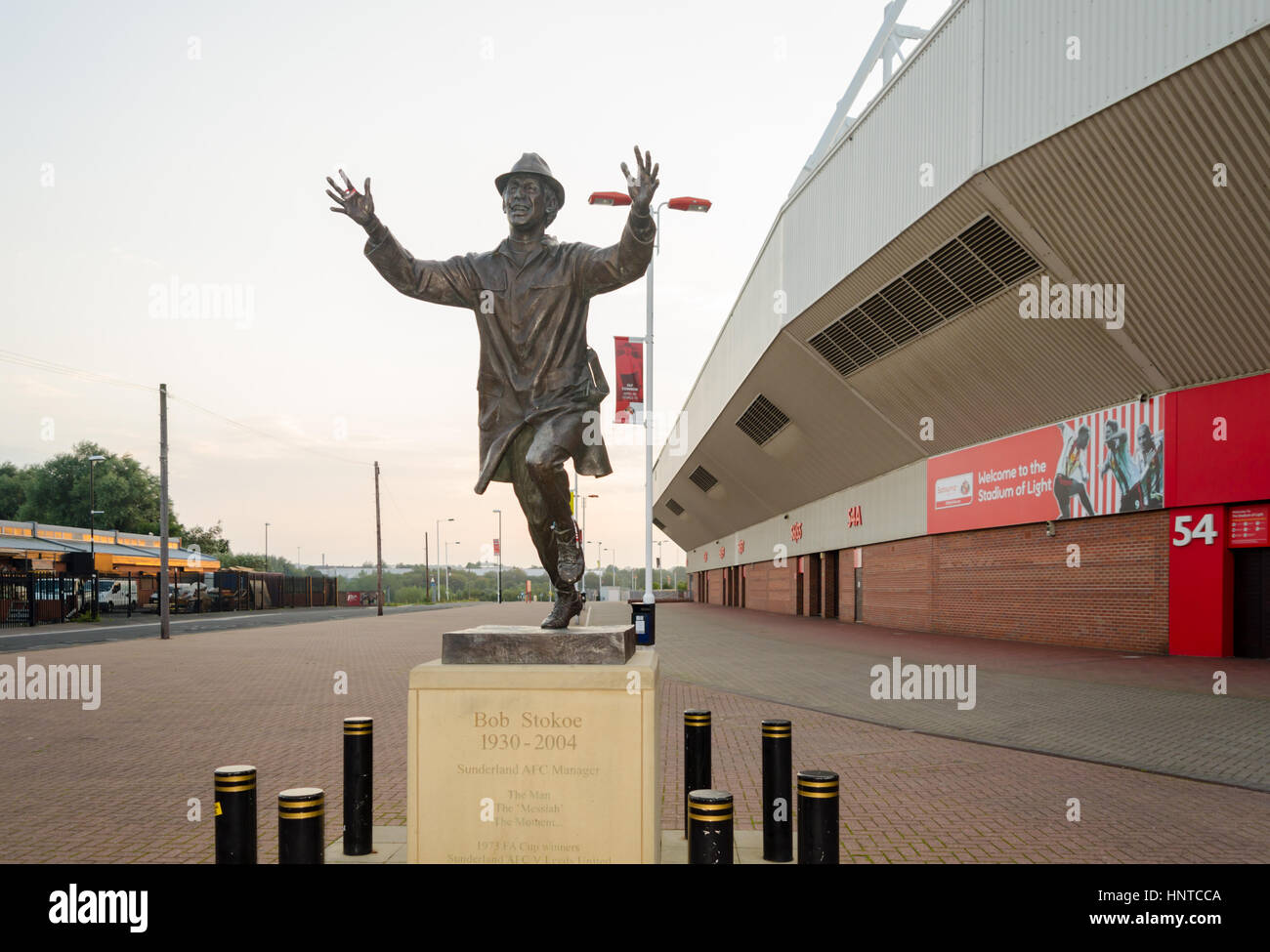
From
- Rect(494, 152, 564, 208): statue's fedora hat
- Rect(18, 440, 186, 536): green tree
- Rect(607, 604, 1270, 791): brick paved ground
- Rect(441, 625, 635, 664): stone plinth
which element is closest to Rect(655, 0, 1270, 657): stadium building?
Rect(607, 604, 1270, 791): brick paved ground

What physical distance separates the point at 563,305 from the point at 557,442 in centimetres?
80

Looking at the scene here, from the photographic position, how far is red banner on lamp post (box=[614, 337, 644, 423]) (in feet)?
81.0

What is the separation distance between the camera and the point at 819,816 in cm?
471

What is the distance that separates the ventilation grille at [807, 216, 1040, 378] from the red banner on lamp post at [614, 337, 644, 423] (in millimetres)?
4769

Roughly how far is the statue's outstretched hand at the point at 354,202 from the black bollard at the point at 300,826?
9.85ft

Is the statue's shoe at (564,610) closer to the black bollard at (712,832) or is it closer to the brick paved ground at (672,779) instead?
the black bollard at (712,832)

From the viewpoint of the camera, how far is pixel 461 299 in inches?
221

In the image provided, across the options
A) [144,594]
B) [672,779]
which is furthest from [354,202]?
[144,594]

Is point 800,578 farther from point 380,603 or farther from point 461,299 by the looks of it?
point 461,299

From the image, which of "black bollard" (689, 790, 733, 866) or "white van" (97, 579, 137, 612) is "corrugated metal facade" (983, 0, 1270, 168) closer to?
"black bollard" (689, 790, 733, 866)

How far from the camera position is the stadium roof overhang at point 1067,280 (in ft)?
44.5

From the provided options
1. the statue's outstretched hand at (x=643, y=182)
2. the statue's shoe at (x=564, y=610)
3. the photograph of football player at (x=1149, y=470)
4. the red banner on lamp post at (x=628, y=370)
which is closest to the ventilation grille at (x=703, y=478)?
the red banner on lamp post at (x=628, y=370)

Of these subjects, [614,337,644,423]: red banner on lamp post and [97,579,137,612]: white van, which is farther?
[97,579,137,612]: white van

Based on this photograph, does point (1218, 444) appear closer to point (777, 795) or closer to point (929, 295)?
point (929, 295)
